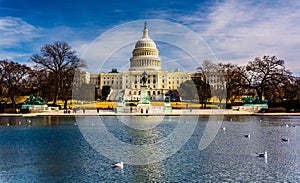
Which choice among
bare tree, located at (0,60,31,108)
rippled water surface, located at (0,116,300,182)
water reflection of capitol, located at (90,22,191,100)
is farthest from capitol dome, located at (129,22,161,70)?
rippled water surface, located at (0,116,300,182)

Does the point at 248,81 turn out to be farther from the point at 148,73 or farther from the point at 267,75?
the point at 148,73

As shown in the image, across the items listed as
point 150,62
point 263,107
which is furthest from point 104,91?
point 263,107

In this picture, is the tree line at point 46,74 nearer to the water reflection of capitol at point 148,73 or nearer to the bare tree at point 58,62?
the bare tree at point 58,62

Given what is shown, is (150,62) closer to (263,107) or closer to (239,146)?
(263,107)

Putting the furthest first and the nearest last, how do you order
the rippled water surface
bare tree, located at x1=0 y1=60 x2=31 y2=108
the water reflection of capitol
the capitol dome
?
1. the capitol dome
2. the water reflection of capitol
3. bare tree, located at x1=0 y1=60 x2=31 y2=108
4. the rippled water surface

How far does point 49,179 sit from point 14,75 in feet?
165

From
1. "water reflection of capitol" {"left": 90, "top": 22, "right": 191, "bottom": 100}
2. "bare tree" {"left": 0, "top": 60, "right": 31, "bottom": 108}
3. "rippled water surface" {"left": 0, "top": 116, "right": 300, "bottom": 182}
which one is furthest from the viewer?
"water reflection of capitol" {"left": 90, "top": 22, "right": 191, "bottom": 100}

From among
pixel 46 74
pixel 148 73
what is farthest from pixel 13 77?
pixel 148 73

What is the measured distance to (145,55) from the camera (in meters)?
142

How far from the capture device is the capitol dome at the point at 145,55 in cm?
14075

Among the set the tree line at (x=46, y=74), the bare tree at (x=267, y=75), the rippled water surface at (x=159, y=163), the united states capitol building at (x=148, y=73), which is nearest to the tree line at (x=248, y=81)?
the bare tree at (x=267, y=75)

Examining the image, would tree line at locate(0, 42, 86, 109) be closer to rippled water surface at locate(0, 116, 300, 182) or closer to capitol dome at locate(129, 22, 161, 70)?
rippled water surface at locate(0, 116, 300, 182)

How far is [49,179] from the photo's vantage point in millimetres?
13594

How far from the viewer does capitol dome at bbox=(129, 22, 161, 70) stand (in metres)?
141
